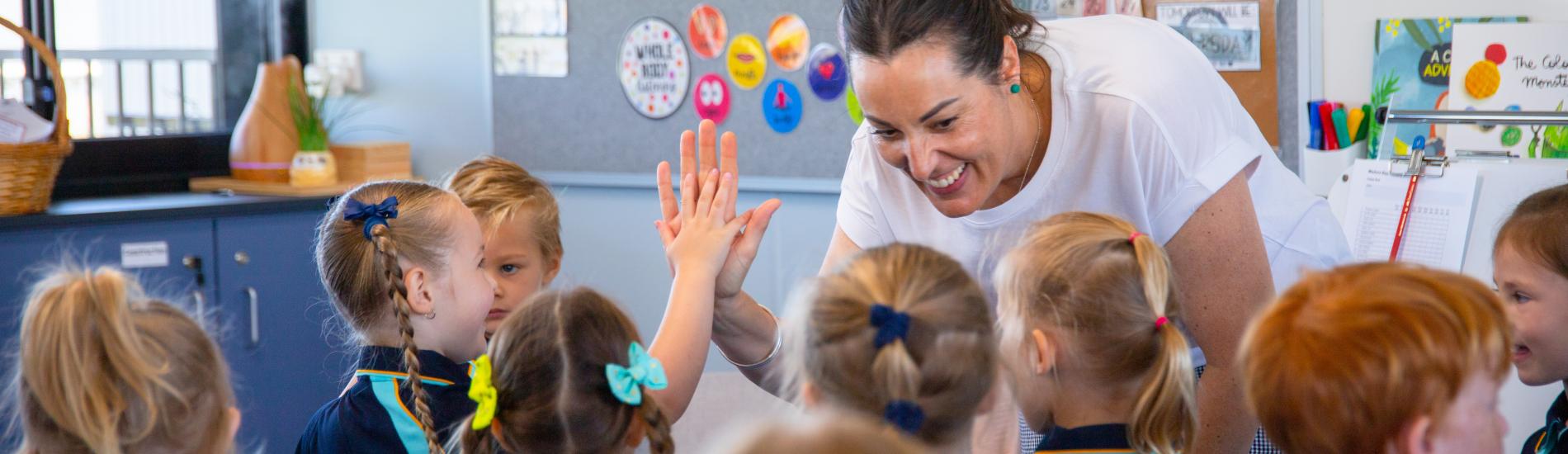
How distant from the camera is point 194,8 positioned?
3.57 meters

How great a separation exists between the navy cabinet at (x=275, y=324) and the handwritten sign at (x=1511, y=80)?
2.41m

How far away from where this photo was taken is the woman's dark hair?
1.28 meters

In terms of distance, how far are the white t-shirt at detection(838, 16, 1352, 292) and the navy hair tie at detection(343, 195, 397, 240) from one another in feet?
1.80

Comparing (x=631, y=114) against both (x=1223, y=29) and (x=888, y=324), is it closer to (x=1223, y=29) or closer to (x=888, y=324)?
(x=1223, y=29)

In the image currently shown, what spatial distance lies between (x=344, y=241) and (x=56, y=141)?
62.6 inches

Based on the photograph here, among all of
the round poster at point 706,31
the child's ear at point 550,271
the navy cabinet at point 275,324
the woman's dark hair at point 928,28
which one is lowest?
the navy cabinet at point 275,324

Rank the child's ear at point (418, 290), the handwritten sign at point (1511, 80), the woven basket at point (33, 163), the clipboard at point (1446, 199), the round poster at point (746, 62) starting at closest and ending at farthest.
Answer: the child's ear at point (418, 290) → the clipboard at point (1446, 199) → the handwritten sign at point (1511, 80) → the woven basket at point (33, 163) → the round poster at point (746, 62)

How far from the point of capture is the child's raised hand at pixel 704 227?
4.51ft

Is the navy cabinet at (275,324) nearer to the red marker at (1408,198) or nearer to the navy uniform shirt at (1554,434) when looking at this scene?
the red marker at (1408,198)

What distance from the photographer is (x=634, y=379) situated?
112 centimetres

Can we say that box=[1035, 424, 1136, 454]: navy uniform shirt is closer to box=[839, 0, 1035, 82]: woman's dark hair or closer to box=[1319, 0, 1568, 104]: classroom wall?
box=[839, 0, 1035, 82]: woman's dark hair

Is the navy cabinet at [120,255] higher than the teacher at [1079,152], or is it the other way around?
the teacher at [1079,152]

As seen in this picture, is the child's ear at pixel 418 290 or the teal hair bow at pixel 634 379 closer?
the teal hair bow at pixel 634 379

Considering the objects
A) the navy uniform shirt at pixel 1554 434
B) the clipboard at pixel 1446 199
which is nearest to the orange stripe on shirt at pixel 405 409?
the navy uniform shirt at pixel 1554 434
